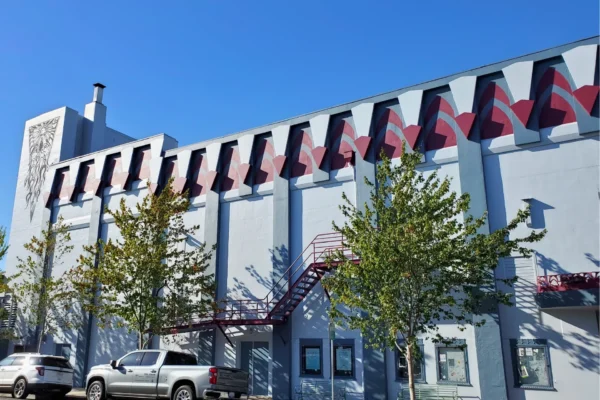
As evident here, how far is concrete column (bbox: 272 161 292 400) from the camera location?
62.5 feet

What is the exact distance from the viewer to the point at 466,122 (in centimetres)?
1781

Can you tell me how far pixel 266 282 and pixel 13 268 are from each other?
16112 mm

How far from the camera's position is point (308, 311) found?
19.4m

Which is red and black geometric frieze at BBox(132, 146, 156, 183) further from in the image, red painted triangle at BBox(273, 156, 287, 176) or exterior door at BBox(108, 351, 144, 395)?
exterior door at BBox(108, 351, 144, 395)

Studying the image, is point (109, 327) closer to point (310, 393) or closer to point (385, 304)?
point (310, 393)

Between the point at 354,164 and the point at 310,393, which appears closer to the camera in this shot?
the point at 310,393

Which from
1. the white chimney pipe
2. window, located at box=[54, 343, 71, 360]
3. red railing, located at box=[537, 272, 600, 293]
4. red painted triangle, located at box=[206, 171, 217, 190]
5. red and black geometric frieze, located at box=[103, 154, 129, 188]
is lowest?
window, located at box=[54, 343, 71, 360]

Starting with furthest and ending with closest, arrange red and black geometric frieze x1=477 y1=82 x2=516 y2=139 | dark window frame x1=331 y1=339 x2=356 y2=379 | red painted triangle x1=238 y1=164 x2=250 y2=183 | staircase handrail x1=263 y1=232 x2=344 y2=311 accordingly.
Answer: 1. red painted triangle x1=238 y1=164 x2=250 y2=183
2. staircase handrail x1=263 y1=232 x2=344 y2=311
3. dark window frame x1=331 y1=339 x2=356 y2=379
4. red and black geometric frieze x1=477 y1=82 x2=516 y2=139

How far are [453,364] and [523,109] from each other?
8497 mm

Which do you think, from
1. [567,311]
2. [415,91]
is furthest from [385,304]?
[415,91]

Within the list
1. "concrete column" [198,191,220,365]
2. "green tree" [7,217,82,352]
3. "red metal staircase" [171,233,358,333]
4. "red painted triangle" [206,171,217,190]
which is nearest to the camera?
"red metal staircase" [171,233,358,333]

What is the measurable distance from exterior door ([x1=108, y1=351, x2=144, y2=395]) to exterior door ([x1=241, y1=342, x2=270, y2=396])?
17.5 feet

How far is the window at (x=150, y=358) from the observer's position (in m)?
15.5

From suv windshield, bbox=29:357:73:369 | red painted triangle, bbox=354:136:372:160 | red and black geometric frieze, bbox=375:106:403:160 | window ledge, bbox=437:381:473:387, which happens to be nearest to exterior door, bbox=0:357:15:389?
suv windshield, bbox=29:357:73:369
